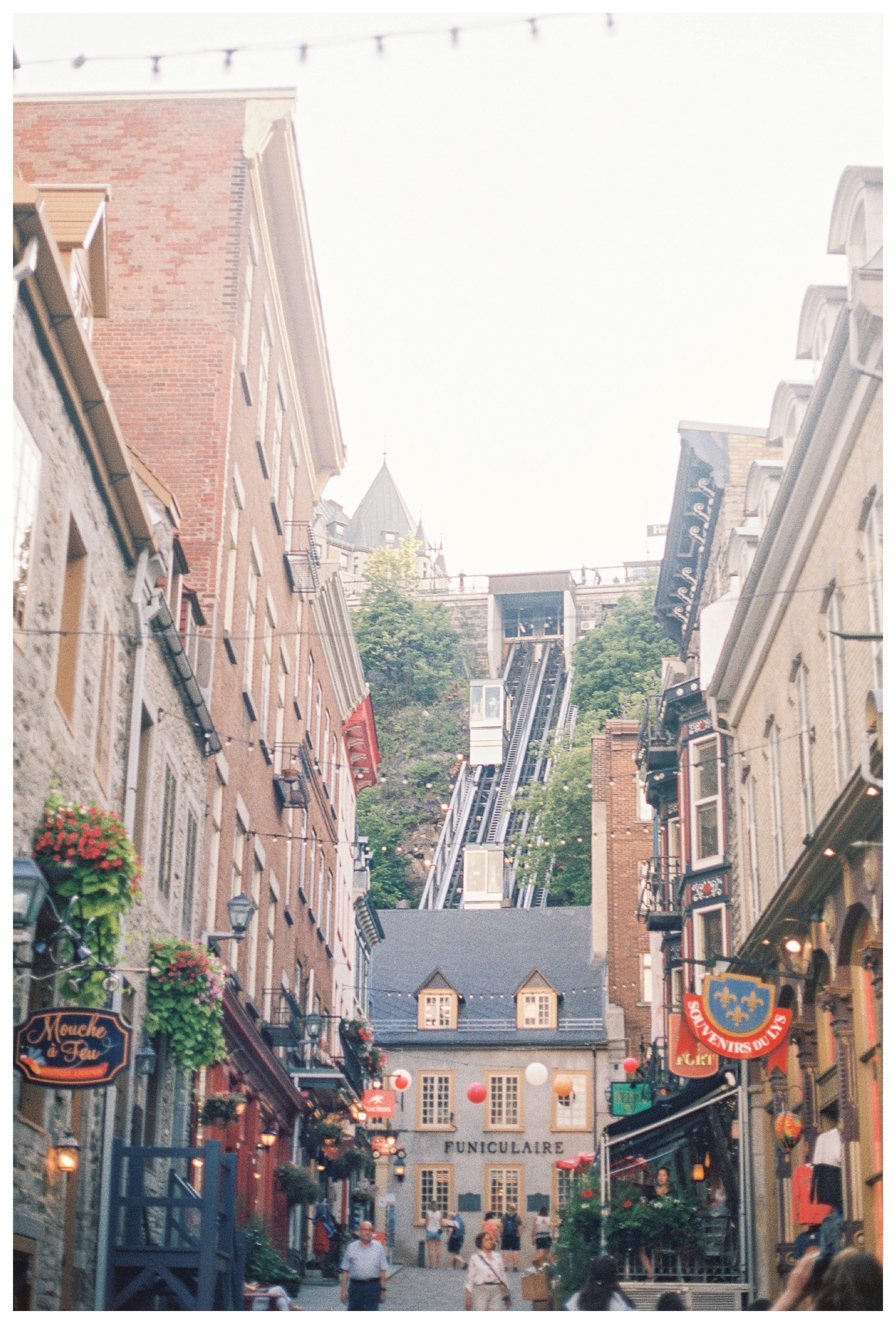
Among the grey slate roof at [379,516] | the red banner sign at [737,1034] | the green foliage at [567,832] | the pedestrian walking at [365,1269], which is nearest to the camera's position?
the pedestrian walking at [365,1269]

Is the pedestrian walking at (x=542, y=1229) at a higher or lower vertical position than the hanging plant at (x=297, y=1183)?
lower

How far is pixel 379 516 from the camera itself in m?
153

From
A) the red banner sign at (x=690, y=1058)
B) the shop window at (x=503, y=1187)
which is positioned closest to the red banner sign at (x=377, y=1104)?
the shop window at (x=503, y=1187)

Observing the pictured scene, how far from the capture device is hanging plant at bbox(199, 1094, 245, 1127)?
61.9 feet

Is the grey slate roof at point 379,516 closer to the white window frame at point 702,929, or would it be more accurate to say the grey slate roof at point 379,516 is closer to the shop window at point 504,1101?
the shop window at point 504,1101

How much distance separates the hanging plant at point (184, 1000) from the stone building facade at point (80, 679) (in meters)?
0.23

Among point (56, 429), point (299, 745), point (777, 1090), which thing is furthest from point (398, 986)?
point (56, 429)

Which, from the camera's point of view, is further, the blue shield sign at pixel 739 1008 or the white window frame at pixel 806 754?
the white window frame at pixel 806 754

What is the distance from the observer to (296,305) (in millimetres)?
27250

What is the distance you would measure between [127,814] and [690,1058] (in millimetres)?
11045

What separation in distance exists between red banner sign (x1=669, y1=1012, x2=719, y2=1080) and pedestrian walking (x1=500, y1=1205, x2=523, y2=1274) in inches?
682

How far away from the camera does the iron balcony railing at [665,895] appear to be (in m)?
28.7

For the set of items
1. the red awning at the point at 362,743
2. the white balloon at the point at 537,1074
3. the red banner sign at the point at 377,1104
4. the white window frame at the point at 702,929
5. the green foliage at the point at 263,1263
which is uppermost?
the red awning at the point at 362,743

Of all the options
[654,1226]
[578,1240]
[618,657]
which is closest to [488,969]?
[578,1240]
